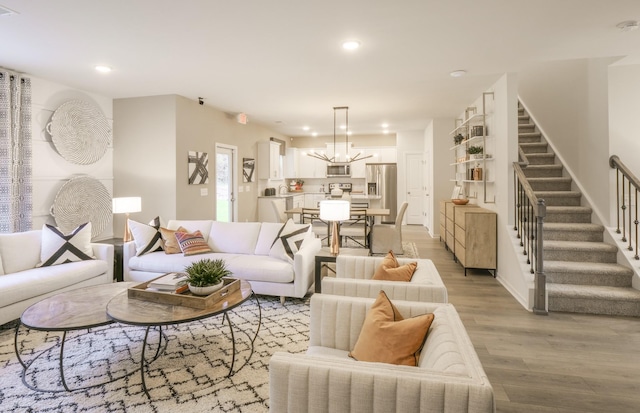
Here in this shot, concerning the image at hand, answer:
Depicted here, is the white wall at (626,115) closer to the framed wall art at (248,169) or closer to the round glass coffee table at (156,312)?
the round glass coffee table at (156,312)

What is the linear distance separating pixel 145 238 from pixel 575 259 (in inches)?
202

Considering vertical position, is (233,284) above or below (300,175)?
below

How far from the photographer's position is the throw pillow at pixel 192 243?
4.08 metres

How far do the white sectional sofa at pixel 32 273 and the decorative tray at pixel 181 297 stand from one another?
1281 millimetres

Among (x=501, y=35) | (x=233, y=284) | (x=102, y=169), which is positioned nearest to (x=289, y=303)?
(x=233, y=284)

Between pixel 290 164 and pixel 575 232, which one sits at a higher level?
pixel 290 164

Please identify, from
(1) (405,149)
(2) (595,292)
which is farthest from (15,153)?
(1) (405,149)

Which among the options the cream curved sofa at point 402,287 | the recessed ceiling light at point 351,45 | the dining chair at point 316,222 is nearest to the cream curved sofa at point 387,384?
the cream curved sofa at point 402,287

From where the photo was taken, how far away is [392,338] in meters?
1.54

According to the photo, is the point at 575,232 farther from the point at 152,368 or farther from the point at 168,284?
the point at 152,368

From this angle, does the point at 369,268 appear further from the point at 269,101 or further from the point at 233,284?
the point at 269,101

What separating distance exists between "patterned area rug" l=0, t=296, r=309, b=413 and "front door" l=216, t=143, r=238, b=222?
3.73 m

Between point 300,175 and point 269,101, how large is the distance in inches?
179

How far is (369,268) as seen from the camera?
→ 278cm
